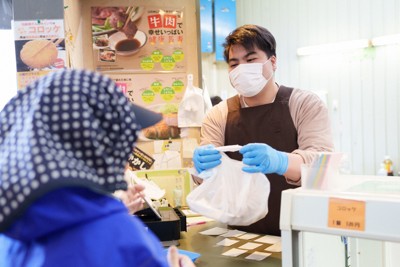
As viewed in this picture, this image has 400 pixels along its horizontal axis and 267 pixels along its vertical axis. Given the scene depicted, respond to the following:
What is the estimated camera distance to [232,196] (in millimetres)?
1905

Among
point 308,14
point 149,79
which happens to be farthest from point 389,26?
point 149,79

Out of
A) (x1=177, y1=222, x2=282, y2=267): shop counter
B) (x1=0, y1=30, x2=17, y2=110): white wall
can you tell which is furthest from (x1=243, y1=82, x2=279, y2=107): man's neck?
(x1=0, y1=30, x2=17, y2=110): white wall

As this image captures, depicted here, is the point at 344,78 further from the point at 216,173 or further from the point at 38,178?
the point at 38,178

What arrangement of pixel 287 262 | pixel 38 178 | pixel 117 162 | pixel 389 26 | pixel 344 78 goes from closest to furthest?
pixel 38 178 < pixel 117 162 < pixel 287 262 < pixel 389 26 < pixel 344 78

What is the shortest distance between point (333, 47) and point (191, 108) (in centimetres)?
246

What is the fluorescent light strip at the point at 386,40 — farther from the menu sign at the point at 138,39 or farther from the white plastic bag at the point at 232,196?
the white plastic bag at the point at 232,196

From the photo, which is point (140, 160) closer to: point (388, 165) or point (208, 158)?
point (208, 158)

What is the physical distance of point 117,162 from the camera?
73cm

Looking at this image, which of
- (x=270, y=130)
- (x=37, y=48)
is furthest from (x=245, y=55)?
(x=37, y=48)

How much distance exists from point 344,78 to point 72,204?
450cm

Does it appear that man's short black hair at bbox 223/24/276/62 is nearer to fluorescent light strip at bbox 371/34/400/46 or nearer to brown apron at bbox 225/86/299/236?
brown apron at bbox 225/86/299/236

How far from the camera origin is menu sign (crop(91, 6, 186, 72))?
9.78 ft

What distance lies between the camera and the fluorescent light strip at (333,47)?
4498 mm

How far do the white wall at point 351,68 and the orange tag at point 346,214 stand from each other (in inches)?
146
